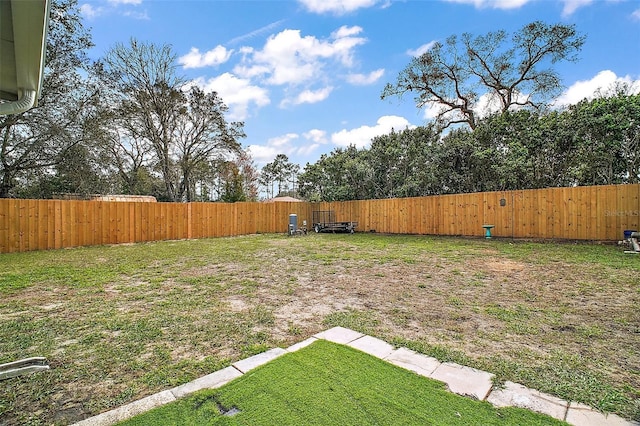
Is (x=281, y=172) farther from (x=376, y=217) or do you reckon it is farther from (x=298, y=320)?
(x=298, y=320)

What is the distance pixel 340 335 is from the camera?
2320 mm

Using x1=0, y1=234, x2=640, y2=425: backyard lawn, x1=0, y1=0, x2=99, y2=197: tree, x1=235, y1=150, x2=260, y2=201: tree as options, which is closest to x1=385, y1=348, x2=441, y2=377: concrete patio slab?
x1=0, y1=234, x2=640, y2=425: backyard lawn

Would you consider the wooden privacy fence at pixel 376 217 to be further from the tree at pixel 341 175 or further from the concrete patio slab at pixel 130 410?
the concrete patio slab at pixel 130 410

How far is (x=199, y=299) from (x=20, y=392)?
5.83ft

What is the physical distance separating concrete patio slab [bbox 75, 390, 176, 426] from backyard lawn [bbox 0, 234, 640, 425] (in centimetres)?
9

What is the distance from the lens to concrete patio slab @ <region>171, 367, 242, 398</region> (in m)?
1.60

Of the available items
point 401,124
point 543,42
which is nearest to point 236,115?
point 401,124

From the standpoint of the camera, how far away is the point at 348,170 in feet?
45.8

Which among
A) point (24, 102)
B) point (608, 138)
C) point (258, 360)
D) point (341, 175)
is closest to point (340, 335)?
point (258, 360)

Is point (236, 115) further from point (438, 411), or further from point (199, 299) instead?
point (438, 411)

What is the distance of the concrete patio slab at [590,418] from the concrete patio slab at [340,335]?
1.24 meters

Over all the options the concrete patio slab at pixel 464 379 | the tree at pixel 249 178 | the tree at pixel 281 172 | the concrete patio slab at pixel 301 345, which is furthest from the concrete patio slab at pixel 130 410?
the tree at pixel 281 172

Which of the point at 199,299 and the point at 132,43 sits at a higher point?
the point at 132,43

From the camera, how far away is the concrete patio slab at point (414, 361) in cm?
178
